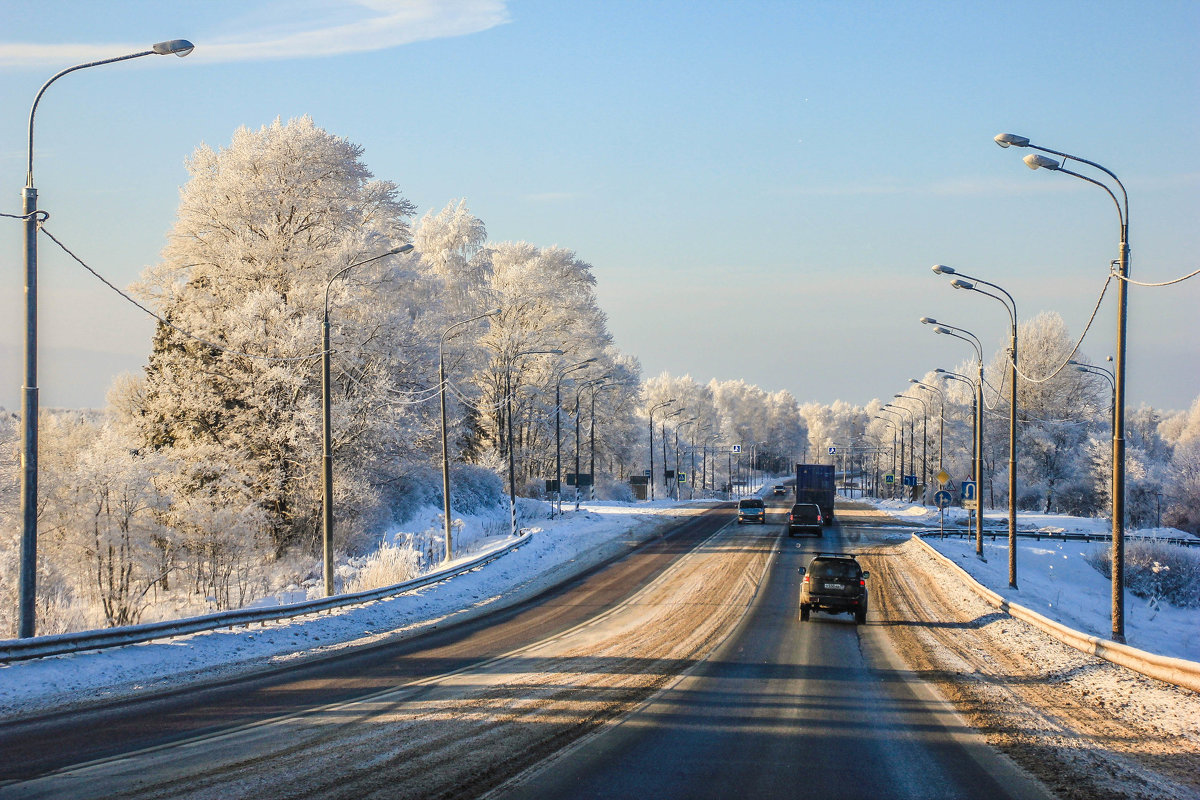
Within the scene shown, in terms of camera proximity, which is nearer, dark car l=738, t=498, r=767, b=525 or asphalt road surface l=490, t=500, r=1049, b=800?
asphalt road surface l=490, t=500, r=1049, b=800

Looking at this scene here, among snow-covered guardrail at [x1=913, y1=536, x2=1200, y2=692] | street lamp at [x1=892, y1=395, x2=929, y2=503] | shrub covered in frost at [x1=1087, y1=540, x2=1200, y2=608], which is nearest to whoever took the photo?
snow-covered guardrail at [x1=913, y1=536, x2=1200, y2=692]

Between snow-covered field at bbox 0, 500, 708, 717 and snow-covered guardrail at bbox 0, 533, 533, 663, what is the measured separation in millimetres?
133

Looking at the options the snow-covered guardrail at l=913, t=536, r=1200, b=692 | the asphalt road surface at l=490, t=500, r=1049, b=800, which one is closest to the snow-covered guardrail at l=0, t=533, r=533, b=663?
the asphalt road surface at l=490, t=500, r=1049, b=800

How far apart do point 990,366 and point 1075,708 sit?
277 ft

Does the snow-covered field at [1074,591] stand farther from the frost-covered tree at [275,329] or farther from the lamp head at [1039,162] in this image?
the frost-covered tree at [275,329]

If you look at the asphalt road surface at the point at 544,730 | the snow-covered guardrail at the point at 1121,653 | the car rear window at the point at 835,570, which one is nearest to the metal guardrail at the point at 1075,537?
the snow-covered guardrail at the point at 1121,653

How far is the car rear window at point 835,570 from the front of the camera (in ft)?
72.3

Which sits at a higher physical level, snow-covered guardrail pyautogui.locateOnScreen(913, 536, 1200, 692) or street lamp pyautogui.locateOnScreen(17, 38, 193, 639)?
street lamp pyautogui.locateOnScreen(17, 38, 193, 639)

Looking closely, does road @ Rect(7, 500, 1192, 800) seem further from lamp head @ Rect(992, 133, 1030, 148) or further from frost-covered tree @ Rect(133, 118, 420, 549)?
frost-covered tree @ Rect(133, 118, 420, 549)

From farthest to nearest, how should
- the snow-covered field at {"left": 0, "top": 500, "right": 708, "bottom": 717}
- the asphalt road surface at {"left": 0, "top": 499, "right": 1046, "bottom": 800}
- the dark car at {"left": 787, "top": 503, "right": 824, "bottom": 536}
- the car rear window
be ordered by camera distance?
the dark car at {"left": 787, "top": 503, "right": 824, "bottom": 536} < the car rear window < the snow-covered field at {"left": 0, "top": 500, "right": 708, "bottom": 717} < the asphalt road surface at {"left": 0, "top": 499, "right": 1046, "bottom": 800}

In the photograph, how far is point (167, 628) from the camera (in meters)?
15.9

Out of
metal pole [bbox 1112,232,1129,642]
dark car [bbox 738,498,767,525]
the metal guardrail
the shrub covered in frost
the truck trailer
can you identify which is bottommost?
the shrub covered in frost

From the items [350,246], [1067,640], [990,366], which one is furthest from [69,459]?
[990,366]

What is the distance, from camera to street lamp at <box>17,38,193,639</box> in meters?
13.6
